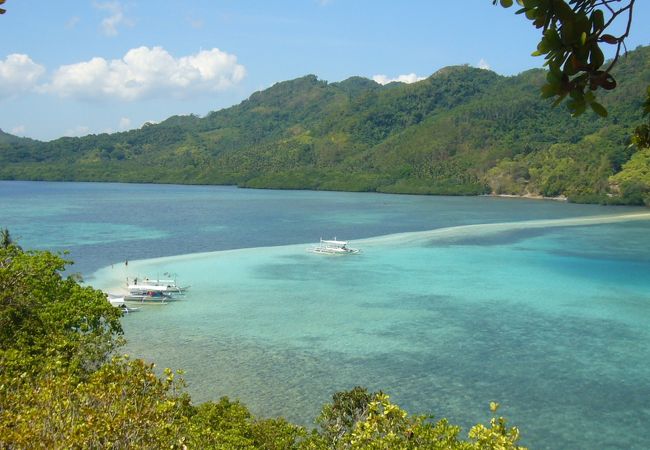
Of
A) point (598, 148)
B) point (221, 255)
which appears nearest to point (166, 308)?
point (221, 255)

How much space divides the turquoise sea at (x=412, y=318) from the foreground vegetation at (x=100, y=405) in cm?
552

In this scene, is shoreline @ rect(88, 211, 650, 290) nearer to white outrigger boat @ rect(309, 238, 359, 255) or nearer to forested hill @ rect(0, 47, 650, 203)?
white outrigger boat @ rect(309, 238, 359, 255)

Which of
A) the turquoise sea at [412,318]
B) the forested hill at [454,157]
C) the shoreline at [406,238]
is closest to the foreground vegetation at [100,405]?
the turquoise sea at [412,318]

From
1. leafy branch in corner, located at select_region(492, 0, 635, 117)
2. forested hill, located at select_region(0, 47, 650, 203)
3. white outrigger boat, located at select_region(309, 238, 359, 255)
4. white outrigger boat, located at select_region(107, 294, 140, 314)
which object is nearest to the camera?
leafy branch in corner, located at select_region(492, 0, 635, 117)

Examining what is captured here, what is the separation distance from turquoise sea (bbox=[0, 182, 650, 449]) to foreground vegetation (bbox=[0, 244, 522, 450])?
5.52 m

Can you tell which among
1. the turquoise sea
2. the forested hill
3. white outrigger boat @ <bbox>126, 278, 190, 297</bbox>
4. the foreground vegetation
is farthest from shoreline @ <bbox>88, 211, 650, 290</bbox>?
the forested hill

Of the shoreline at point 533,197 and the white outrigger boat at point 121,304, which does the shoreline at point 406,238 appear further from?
the shoreline at point 533,197

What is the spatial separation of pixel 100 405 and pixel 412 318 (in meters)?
22.2

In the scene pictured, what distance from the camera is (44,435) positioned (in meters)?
6.74

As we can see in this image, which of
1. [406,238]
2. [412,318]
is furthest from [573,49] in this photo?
[406,238]

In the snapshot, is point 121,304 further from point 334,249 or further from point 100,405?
point 100,405

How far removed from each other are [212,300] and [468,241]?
2946 centimetres

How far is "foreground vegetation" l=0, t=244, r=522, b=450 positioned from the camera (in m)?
7.10

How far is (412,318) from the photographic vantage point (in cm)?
2923
